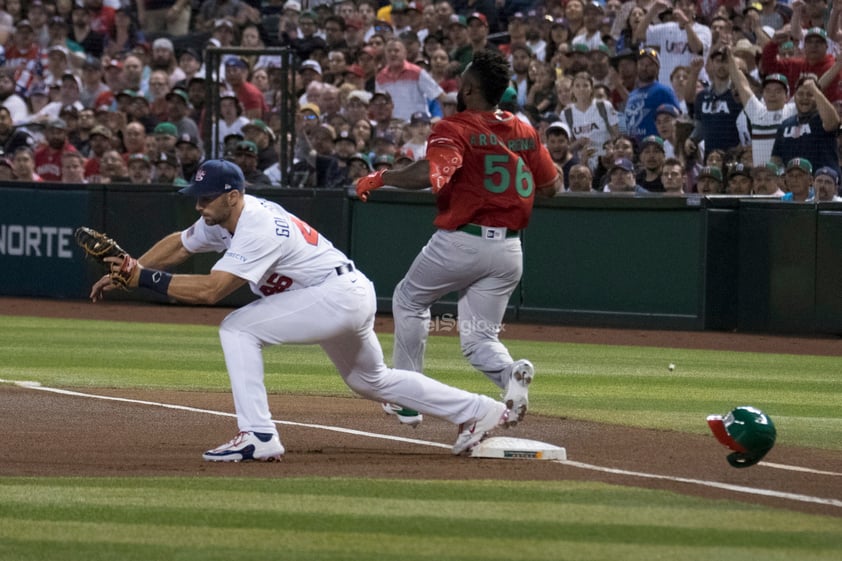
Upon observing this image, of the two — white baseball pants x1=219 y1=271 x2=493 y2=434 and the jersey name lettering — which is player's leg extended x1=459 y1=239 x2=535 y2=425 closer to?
the jersey name lettering

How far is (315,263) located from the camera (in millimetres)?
7324

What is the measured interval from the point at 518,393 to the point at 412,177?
1320 mm

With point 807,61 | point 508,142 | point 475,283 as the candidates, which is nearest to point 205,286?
point 475,283

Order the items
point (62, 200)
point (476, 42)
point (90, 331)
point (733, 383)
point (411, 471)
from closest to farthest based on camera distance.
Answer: point (411, 471), point (733, 383), point (90, 331), point (62, 200), point (476, 42)

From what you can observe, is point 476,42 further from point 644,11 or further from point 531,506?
point 531,506

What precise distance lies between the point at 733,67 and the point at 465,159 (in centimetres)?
894

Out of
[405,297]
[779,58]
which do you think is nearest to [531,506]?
[405,297]

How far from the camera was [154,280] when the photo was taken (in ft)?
22.6

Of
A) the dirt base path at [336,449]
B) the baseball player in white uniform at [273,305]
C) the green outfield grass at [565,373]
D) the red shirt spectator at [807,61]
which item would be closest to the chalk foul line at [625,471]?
the dirt base path at [336,449]

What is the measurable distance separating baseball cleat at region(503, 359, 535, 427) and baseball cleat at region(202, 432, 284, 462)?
1282 millimetres

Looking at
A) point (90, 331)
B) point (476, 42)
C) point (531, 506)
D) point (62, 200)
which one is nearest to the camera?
point (531, 506)

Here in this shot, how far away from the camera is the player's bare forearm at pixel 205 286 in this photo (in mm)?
6895

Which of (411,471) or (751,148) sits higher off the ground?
(751,148)

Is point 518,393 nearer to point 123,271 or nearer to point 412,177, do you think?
point 412,177
